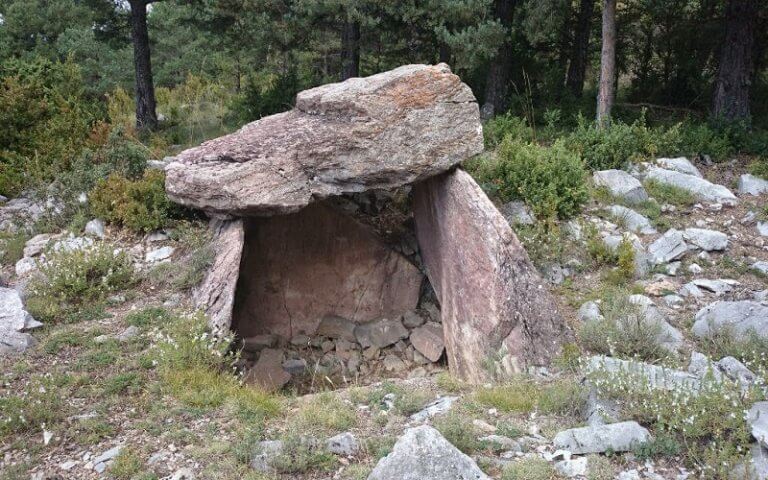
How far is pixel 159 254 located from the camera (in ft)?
27.8

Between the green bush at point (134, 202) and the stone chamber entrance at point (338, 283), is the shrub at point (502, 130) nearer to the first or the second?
the stone chamber entrance at point (338, 283)

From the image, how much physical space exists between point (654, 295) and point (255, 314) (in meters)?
5.27

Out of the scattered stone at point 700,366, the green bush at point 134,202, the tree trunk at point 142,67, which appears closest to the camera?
the scattered stone at point 700,366

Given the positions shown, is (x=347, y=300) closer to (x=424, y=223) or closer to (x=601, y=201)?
(x=424, y=223)

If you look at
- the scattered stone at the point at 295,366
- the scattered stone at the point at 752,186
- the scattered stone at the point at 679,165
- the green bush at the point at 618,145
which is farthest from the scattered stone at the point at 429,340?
the scattered stone at the point at 752,186

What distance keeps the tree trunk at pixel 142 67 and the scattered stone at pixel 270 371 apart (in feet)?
22.4

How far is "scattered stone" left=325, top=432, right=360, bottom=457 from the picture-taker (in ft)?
17.3

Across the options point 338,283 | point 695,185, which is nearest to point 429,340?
point 338,283

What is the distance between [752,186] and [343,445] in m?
7.76

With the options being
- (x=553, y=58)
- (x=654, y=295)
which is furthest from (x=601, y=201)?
(x=553, y=58)

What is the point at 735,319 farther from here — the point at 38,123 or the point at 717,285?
the point at 38,123

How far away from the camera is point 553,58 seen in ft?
49.5

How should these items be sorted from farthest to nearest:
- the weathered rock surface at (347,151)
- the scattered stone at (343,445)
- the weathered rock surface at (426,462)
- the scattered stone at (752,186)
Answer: the scattered stone at (752,186) < the weathered rock surface at (347,151) < the scattered stone at (343,445) < the weathered rock surface at (426,462)

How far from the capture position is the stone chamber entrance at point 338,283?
9.43 m
